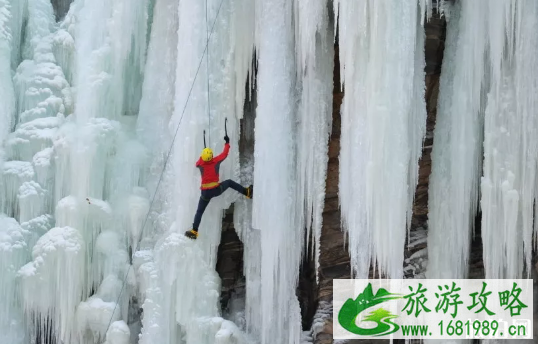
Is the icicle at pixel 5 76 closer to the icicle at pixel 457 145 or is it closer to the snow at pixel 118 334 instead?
the snow at pixel 118 334

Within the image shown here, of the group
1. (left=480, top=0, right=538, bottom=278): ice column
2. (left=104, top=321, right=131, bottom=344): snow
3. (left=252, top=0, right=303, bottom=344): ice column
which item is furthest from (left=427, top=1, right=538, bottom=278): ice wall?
(left=104, top=321, right=131, bottom=344): snow

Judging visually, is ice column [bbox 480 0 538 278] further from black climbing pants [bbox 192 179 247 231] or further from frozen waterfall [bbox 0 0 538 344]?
black climbing pants [bbox 192 179 247 231]

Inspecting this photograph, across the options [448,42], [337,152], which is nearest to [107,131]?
[337,152]

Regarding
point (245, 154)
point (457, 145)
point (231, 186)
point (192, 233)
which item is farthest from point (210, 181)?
point (457, 145)

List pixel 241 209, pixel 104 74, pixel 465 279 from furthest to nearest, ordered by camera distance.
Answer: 1. pixel 104 74
2. pixel 241 209
3. pixel 465 279

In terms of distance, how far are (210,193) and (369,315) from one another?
183 cm

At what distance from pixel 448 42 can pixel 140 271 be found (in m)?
3.64

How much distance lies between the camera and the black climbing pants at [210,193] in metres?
7.88

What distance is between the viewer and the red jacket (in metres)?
7.82

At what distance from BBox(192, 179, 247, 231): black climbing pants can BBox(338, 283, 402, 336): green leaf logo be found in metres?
1.42

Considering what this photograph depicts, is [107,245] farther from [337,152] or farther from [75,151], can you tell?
[337,152]

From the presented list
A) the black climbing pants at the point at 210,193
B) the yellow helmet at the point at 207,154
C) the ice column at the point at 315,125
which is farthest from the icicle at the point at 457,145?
the yellow helmet at the point at 207,154

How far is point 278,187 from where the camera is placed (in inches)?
313

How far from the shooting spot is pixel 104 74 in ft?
29.2
